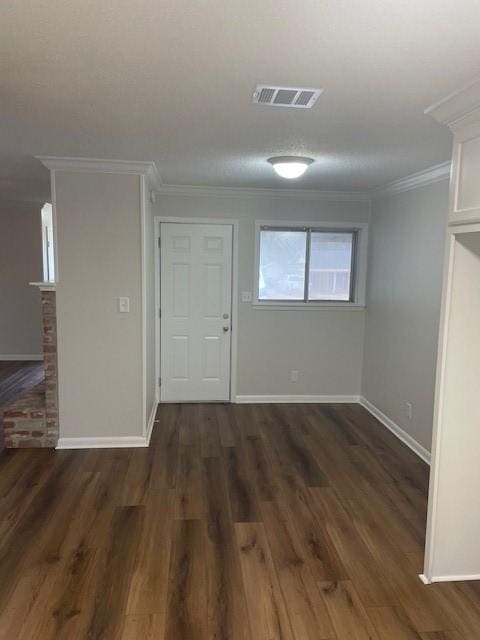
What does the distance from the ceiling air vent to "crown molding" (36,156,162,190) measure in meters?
1.67

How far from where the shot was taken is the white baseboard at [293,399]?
5152mm

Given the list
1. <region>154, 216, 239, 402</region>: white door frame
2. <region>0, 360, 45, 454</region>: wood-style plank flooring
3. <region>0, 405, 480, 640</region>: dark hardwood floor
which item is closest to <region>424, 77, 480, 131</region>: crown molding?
<region>0, 405, 480, 640</region>: dark hardwood floor

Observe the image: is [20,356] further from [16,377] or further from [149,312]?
[149,312]

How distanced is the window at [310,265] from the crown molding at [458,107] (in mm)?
2865

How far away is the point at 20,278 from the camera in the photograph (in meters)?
7.08

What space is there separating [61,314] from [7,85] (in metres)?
2.07

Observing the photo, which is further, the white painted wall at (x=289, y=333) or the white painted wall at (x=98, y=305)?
the white painted wall at (x=289, y=333)

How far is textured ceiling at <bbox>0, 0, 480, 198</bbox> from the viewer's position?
1398 millimetres

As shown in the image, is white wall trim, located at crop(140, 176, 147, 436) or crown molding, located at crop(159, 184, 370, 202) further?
crown molding, located at crop(159, 184, 370, 202)

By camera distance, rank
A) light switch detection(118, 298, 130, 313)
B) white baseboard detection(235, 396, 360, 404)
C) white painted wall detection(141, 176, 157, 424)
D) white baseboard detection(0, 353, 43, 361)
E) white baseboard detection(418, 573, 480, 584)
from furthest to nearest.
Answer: white baseboard detection(0, 353, 43, 361) < white baseboard detection(235, 396, 360, 404) < white painted wall detection(141, 176, 157, 424) < light switch detection(118, 298, 130, 313) < white baseboard detection(418, 573, 480, 584)

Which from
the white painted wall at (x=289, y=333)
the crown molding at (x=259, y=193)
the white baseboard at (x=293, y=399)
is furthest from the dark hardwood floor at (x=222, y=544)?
the crown molding at (x=259, y=193)

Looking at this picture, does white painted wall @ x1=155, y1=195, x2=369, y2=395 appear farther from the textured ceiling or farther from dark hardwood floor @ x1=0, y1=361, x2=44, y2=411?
dark hardwood floor @ x1=0, y1=361, x2=44, y2=411

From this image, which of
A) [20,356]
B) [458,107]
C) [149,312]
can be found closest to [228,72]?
[458,107]

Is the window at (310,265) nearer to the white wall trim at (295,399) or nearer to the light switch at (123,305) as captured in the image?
the white wall trim at (295,399)
